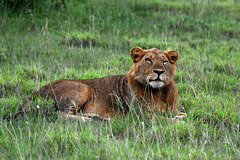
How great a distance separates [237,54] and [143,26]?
4394 millimetres

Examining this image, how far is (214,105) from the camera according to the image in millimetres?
5762

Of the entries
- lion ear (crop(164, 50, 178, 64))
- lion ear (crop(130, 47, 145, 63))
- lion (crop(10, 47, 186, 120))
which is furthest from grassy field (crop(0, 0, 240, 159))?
lion ear (crop(130, 47, 145, 63))

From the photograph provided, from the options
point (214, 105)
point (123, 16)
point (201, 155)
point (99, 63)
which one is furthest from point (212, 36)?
point (201, 155)

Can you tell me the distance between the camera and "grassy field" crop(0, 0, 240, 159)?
161 inches

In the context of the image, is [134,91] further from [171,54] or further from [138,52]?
[171,54]

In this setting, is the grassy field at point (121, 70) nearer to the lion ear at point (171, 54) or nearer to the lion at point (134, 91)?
the lion at point (134, 91)

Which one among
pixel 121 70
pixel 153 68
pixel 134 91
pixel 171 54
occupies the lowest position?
pixel 121 70

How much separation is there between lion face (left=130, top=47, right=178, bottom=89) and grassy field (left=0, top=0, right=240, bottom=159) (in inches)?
24.6

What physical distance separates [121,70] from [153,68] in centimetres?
258

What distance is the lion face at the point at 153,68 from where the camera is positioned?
5.44 m

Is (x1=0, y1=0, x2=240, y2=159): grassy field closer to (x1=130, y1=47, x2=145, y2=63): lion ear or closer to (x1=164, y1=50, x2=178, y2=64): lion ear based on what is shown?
(x1=164, y1=50, x2=178, y2=64): lion ear

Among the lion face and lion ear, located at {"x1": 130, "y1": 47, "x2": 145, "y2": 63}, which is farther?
lion ear, located at {"x1": 130, "y1": 47, "x2": 145, "y2": 63}

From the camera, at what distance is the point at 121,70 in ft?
26.1

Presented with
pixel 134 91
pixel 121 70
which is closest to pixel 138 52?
pixel 134 91
